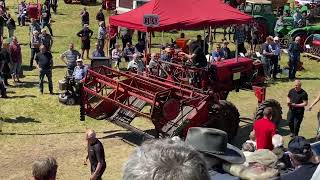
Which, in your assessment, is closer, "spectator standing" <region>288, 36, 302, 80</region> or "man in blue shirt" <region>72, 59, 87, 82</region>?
"man in blue shirt" <region>72, 59, 87, 82</region>

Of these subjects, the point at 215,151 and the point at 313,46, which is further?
the point at 313,46

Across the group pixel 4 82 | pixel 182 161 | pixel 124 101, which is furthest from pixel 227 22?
pixel 182 161

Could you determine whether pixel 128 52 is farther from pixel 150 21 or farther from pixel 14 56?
pixel 150 21

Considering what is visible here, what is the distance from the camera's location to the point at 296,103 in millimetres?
12445

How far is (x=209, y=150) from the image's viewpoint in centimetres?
536

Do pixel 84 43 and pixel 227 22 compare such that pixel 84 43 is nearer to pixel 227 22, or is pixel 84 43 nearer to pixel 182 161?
pixel 227 22

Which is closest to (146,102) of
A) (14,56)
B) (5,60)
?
(5,60)

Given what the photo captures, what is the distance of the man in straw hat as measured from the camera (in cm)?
535

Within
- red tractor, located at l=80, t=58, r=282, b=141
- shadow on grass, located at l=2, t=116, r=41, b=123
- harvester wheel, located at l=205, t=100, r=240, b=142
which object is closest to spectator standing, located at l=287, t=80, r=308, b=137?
red tractor, located at l=80, t=58, r=282, b=141

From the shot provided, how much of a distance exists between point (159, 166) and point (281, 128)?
12.0 meters

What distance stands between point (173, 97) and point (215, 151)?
20.2ft

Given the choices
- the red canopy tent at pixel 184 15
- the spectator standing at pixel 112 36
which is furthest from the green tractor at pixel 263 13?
the red canopy tent at pixel 184 15

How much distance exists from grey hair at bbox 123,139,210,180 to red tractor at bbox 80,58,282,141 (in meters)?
8.57

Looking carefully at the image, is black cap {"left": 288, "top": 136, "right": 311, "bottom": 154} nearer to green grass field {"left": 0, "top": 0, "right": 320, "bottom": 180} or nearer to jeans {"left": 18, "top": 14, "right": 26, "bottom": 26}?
green grass field {"left": 0, "top": 0, "right": 320, "bottom": 180}
